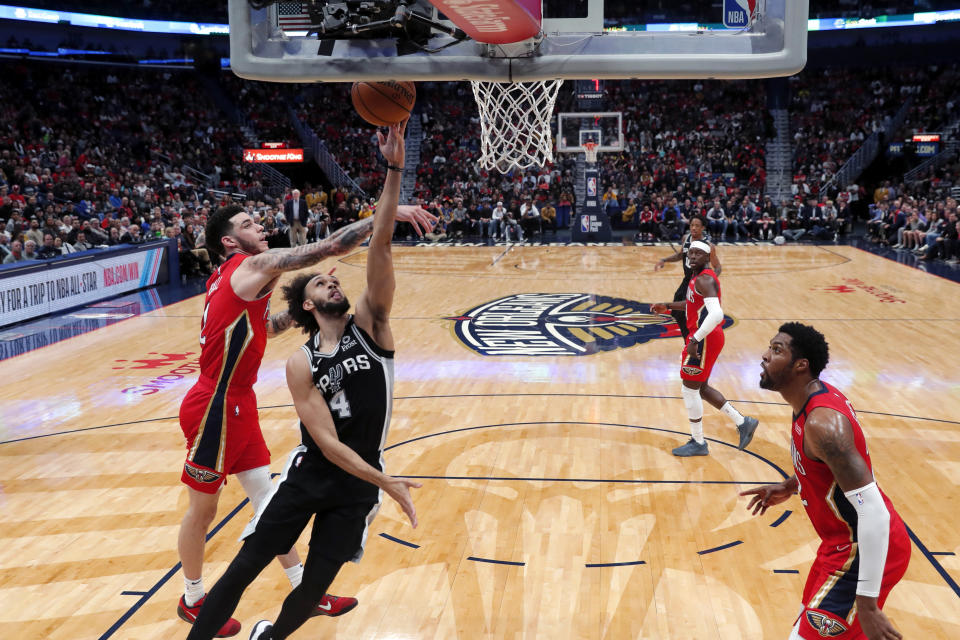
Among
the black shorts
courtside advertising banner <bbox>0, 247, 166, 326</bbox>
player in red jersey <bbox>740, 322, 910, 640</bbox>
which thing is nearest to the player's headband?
player in red jersey <bbox>740, 322, 910, 640</bbox>

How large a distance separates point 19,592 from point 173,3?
1234 inches

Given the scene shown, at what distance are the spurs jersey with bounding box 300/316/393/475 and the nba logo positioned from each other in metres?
3.08

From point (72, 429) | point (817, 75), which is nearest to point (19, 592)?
point (72, 429)

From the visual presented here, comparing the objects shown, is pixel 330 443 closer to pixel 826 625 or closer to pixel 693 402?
pixel 826 625

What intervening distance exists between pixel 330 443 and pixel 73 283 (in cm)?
1098

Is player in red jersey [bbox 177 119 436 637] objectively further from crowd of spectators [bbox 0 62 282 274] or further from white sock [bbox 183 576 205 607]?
crowd of spectators [bbox 0 62 282 274]

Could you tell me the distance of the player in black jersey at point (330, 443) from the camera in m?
3.29

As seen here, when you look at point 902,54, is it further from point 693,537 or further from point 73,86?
point 693,537

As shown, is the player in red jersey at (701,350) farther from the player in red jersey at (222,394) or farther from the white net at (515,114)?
the player in red jersey at (222,394)

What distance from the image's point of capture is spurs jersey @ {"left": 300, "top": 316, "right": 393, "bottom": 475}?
11.0 feet

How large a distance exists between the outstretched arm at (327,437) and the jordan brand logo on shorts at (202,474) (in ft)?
2.63

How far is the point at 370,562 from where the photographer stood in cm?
463

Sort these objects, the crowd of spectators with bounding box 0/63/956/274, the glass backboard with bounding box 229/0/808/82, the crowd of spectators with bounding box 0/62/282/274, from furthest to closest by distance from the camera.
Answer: the crowd of spectators with bounding box 0/63/956/274 < the crowd of spectators with bounding box 0/62/282/274 < the glass backboard with bounding box 229/0/808/82

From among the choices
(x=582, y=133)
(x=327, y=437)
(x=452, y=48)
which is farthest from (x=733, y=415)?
(x=582, y=133)
